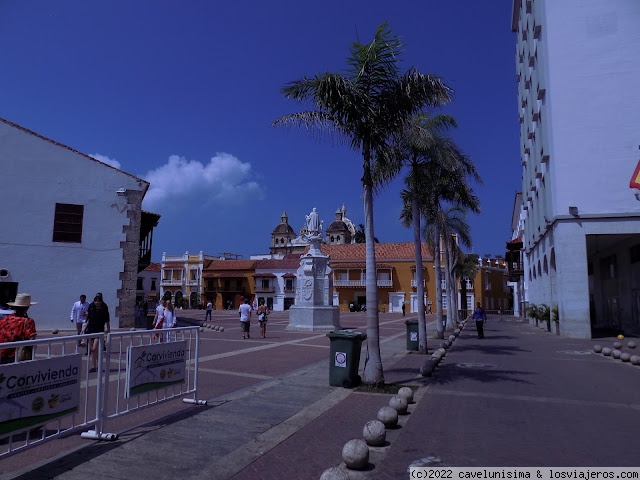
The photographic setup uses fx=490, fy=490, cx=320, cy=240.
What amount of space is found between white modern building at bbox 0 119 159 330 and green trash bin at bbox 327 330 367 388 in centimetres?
1595

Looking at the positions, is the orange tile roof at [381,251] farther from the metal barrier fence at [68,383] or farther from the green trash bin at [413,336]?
the metal barrier fence at [68,383]

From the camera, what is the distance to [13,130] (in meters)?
21.5

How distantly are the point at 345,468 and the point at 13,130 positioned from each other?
22.5m

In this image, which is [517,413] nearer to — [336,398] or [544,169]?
[336,398]

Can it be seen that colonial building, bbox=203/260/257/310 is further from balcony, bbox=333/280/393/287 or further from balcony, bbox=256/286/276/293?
balcony, bbox=333/280/393/287

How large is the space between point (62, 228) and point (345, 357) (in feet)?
57.2

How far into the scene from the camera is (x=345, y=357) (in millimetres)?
9586

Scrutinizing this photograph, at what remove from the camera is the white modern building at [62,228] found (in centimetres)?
2108

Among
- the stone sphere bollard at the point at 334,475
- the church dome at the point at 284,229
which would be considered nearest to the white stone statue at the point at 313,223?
the stone sphere bollard at the point at 334,475

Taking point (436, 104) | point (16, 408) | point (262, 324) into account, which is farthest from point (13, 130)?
point (16, 408)

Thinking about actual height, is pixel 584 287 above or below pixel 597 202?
below

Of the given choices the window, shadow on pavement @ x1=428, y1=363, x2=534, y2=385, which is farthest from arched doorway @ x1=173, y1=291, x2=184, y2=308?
shadow on pavement @ x1=428, y1=363, x2=534, y2=385

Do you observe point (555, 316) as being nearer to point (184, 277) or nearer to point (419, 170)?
point (419, 170)

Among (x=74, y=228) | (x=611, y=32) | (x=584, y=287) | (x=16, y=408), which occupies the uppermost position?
(x=611, y=32)
